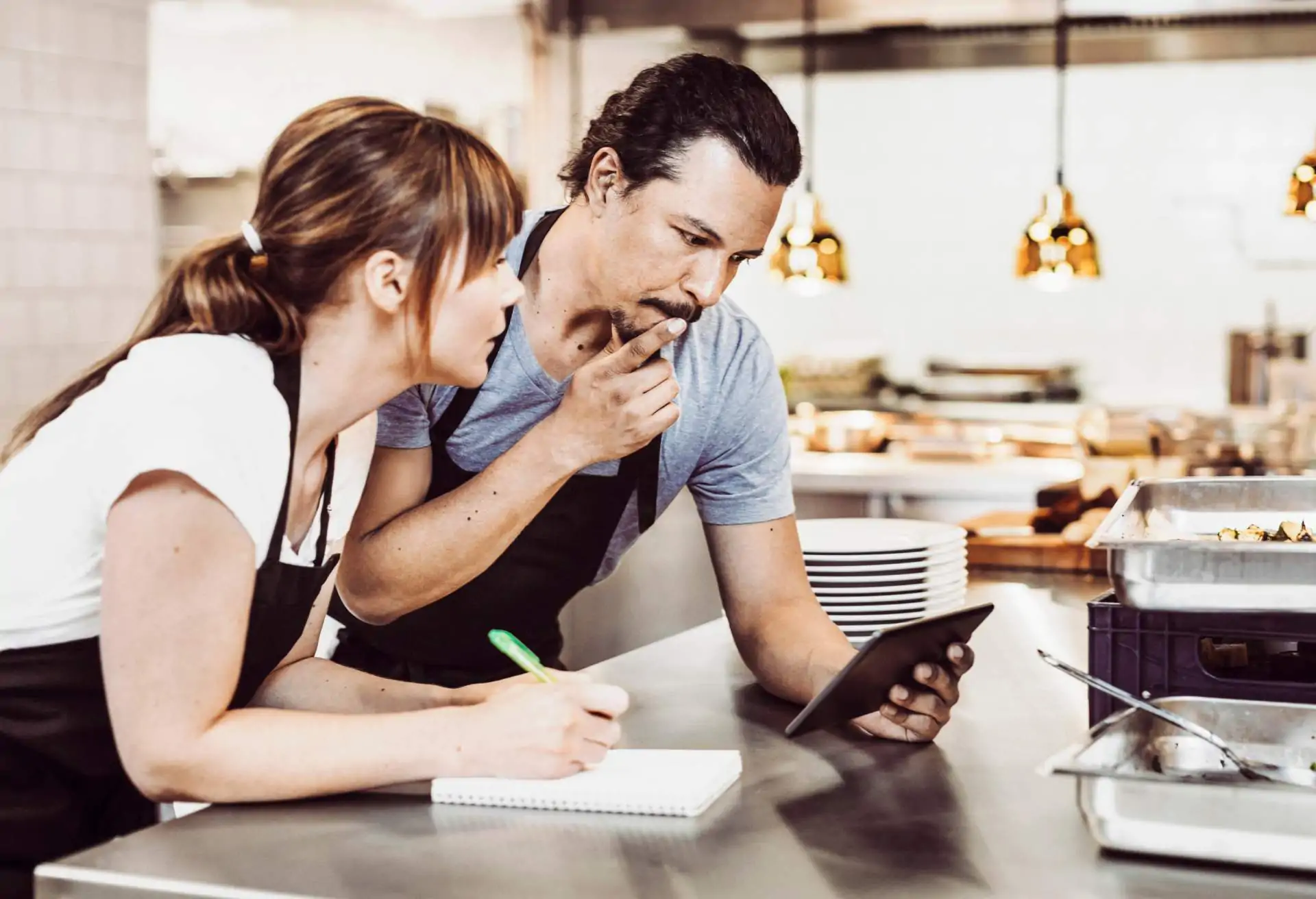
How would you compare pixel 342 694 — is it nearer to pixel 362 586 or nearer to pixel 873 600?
pixel 362 586

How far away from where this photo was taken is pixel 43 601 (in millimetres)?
1471

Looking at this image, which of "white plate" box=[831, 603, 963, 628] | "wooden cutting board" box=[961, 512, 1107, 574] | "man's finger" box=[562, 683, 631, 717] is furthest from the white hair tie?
"wooden cutting board" box=[961, 512, 1107, 574]

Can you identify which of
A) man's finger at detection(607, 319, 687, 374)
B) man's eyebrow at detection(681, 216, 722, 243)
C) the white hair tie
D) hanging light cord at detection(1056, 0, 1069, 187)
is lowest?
man's finger at detection(607, 319, 687, 374)

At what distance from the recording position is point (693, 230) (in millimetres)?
1845

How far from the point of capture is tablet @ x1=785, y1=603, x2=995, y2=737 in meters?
1.42

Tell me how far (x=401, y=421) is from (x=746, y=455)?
1.57ft

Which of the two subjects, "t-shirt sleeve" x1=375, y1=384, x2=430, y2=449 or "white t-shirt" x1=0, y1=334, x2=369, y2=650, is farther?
"t-shirt sleeve" x1=375, y1=384, x2=430, y2=449

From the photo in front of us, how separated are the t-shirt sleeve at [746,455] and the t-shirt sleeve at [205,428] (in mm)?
772

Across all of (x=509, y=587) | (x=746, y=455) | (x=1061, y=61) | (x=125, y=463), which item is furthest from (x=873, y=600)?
(x=1061, y=61)

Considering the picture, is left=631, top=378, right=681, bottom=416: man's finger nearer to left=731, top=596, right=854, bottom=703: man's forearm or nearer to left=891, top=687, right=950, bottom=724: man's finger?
left=731, top=596, right=854, bottom=703: man's forearm

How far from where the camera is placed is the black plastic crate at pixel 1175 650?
4.57 feet

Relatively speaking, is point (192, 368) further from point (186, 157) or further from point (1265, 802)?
point (186, 157)

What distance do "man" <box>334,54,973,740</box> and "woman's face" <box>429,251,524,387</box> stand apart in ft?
0.75

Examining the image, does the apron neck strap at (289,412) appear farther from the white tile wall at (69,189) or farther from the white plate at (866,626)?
the white tile wall at (69,189)
